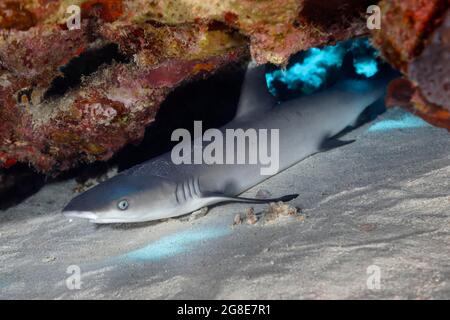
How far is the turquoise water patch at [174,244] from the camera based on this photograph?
10.2 ft

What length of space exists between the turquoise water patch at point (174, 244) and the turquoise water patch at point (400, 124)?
3294 millimetres

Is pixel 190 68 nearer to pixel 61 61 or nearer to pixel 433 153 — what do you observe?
pixel 61 61

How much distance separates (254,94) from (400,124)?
2291mm

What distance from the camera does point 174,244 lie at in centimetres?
329

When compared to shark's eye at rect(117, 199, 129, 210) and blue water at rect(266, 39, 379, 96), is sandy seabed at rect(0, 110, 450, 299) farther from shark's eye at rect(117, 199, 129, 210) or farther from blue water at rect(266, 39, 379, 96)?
blue water at rect(266, 39, 379, 96)

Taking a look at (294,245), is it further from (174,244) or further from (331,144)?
(331,144)

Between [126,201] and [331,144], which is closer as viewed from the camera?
[126,201]

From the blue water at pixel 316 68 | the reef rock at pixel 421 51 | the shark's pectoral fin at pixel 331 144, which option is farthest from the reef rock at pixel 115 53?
the blue water at pixel 316 68

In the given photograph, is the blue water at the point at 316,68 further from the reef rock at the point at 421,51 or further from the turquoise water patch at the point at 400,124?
the reef rock at the point at 421,51

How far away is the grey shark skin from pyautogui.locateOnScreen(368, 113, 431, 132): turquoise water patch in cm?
35

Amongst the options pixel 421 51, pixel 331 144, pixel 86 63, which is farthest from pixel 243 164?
pixel 421 51

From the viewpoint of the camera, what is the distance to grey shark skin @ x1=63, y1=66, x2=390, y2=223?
3.50 m

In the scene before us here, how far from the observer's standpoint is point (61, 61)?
12.2 feet
